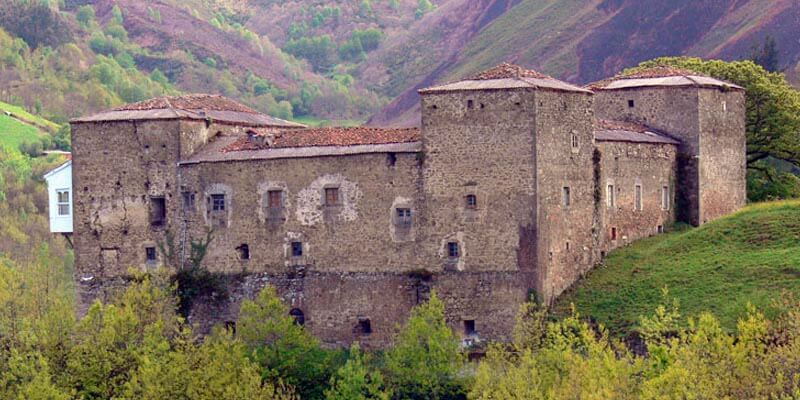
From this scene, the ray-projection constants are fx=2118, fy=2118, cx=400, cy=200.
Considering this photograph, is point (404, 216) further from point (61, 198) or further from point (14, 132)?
point (14, 132)

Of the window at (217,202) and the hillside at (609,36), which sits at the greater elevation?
the hillside at (609,36)

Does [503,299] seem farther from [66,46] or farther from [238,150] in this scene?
[66,46]

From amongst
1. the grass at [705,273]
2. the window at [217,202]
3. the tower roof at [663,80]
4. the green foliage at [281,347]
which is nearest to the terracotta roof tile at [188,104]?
the window at [217,202]

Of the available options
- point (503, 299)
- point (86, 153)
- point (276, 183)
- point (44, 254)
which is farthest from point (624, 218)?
point (44, 254)

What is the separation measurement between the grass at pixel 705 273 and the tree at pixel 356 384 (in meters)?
6.30

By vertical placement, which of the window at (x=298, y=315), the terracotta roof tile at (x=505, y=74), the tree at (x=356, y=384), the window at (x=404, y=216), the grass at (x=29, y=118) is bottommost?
the tree at (x=356, y=384)

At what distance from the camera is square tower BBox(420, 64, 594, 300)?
65062 millimetres

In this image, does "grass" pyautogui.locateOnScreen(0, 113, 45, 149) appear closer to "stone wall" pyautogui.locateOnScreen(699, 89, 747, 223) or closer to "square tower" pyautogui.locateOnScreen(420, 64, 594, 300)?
"stone wall" pyautogui.locateOnScreen(699, 89, 747, 223)

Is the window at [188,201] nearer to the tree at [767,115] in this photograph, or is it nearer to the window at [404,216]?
the window at [404,216]

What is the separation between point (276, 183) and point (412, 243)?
5.24 metres

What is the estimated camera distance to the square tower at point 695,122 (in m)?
73.2

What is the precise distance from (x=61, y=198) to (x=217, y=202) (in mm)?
6813

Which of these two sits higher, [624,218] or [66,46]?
[66,46]

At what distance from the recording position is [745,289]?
209 ft
